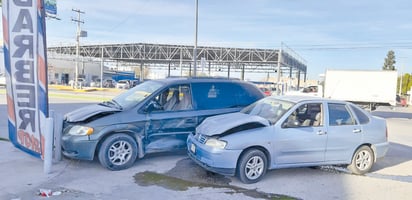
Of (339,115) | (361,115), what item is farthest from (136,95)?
(361,115)

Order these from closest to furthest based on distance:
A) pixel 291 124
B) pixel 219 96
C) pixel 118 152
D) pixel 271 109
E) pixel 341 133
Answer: pixel 291 124, pixel 118 152, pixel 341 133, pixel 271 109, pixel 219 96

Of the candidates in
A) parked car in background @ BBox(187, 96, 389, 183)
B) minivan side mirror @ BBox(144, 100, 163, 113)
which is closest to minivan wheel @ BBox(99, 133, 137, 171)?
minivan side mirror @ BBox(144, 100, 163, 113)

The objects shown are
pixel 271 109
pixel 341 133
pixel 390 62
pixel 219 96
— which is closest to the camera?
pixel 341 133

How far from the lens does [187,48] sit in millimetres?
54406

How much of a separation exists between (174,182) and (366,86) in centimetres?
1703

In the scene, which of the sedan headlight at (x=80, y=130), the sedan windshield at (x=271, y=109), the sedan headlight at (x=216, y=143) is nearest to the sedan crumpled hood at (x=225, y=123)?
the sedan headlight at (x=216, y=143)

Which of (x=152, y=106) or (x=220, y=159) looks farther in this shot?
(x=152, y=106)

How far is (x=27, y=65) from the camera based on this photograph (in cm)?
579

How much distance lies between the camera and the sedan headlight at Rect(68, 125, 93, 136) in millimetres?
5582

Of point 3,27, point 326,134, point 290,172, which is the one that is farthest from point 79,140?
point 326,134

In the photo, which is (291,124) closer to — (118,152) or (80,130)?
(118,152)

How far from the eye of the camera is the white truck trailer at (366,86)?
18.7 meters

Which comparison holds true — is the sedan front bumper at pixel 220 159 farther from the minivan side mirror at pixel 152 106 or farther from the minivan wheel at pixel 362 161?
the minivan wheel at pixel 362 161

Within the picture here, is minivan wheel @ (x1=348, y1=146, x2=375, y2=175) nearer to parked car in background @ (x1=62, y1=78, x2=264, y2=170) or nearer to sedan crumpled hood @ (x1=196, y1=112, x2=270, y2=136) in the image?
sedan crumpled hood @ (x1=196, y1=112, x2=270, y2=136)
